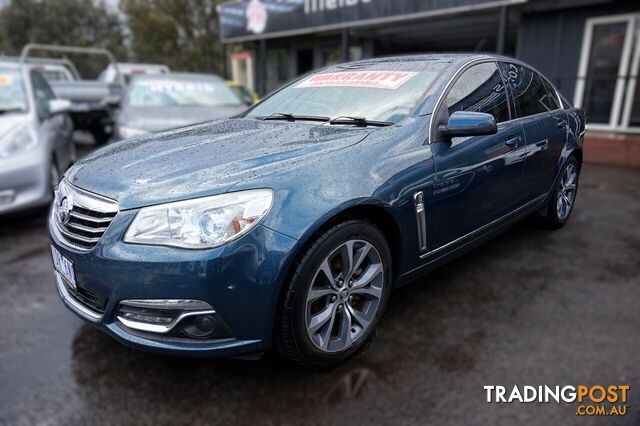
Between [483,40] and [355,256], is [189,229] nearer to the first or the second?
[355,256]

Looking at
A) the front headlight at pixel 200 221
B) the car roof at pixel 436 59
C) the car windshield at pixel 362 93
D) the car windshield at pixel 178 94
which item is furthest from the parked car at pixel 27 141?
the car roof at pixel 436 59

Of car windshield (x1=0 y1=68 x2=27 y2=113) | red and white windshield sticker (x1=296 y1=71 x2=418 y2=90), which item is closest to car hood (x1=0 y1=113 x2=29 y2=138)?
car windshield (x1=0 y1=68 x2=27 y2=113)

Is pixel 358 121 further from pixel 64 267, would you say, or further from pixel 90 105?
pixel 90 105

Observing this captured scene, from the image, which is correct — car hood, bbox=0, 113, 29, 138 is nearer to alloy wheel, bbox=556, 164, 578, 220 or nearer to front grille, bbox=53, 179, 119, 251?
front grille, bbox=53, 179, 119, 251

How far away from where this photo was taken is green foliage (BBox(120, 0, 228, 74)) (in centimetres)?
2394

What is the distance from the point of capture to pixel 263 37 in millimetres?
14156

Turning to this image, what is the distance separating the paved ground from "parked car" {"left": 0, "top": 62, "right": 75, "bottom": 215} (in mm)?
1253

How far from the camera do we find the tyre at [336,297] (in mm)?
2002

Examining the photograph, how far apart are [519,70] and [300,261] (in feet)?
8.69

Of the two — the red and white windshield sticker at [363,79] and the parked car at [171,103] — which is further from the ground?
the red and white windshield sticker at [363,79]

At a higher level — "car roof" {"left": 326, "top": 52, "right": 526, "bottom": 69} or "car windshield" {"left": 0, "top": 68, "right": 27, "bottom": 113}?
"car roof" {"left": 326, "top": 52, "right": 526, "bottom": 69}

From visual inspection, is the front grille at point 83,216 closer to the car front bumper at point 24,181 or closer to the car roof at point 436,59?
the car roof at point 436,59

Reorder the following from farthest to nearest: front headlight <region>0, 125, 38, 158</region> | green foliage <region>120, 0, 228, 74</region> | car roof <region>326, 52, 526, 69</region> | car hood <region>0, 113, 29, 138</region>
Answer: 1. green foliage <region>120, 0, 228, 74</region>
2. car hood <region>0, 113, 29, 138</region>
3. front headlight <region>0, 125, 38, 158</region>
4. car roof <region>326, 52, 526, 69</region>

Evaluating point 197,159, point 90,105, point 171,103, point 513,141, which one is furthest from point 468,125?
point 90,105
